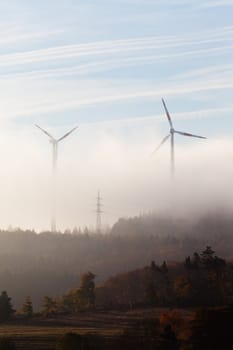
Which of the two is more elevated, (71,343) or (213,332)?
(213,332)

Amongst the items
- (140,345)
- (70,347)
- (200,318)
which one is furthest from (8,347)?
(200,318)

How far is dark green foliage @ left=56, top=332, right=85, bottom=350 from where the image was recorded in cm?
19225

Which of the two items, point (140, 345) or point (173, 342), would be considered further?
point (140, 345)

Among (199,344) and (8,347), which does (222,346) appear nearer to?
(199,344)

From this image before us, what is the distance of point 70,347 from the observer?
630ft

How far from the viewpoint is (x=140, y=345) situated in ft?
653

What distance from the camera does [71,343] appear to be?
19312 cm

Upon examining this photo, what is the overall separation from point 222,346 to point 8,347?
4649 centimetres

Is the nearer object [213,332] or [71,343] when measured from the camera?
[213,332]

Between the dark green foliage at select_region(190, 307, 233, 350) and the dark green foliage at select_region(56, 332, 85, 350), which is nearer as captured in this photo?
the dark green foliage at select_region(190, 307, 233, 350)

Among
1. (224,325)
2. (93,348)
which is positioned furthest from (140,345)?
(224,325)

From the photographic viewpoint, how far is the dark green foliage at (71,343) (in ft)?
631

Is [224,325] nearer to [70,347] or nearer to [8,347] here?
[70,347]

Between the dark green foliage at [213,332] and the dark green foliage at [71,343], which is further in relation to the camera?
the dark green foliage at [71,343]
